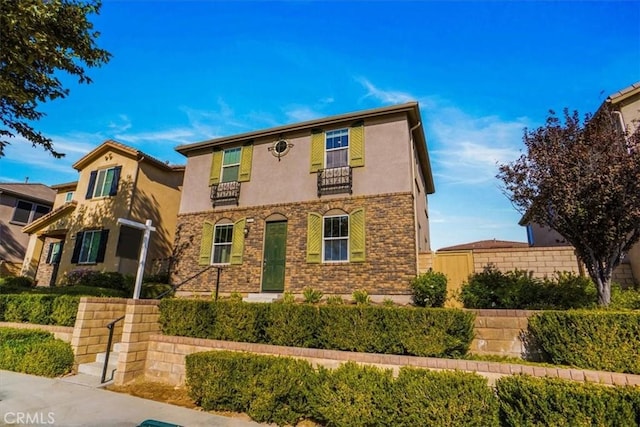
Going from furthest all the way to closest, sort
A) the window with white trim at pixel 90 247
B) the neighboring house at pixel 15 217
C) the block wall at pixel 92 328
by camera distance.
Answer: the neighboring house at pixel 15 217
the window with white trim at pixel 90 247
the block wall at pixel 92 328

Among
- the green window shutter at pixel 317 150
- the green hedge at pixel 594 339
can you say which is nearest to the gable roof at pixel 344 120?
the green window shutter at pixel 317 150

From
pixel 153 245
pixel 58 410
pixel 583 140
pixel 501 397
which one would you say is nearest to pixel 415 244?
pixel 583 140

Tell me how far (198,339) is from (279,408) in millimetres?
2651

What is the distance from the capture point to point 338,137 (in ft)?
39.8

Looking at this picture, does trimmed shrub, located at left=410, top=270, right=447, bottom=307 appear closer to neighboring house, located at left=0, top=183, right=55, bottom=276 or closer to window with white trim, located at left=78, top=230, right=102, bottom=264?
window with white trim, located at left=78, top=230, right=102, bottom=264

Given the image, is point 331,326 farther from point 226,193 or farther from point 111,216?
point 111,216

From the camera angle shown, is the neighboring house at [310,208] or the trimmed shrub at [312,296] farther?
the neighboring house at [310,208]

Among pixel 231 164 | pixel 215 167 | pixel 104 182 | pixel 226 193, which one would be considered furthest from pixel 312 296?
pixel 104 182

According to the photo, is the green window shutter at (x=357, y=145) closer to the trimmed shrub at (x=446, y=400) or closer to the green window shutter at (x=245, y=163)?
the green window shutter at (x=245, y=163)

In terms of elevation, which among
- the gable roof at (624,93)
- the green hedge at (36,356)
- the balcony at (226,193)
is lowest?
the green hedge at (36,356)

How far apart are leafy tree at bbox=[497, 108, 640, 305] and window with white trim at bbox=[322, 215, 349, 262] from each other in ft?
17.4

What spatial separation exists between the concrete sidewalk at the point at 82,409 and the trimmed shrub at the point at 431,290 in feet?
18.7

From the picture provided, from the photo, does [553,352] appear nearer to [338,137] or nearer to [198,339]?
[198,339]

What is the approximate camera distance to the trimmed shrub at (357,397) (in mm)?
4629
